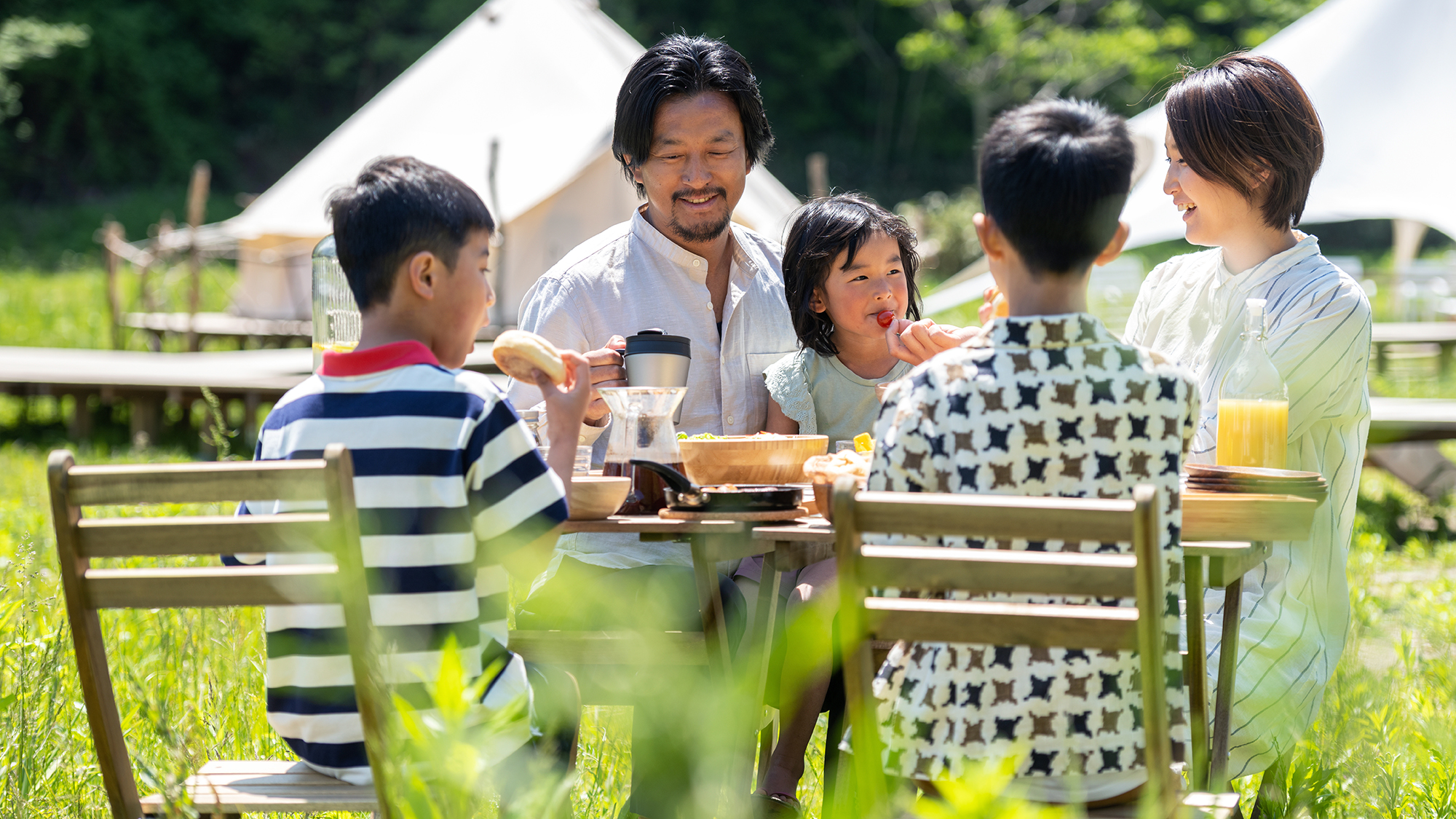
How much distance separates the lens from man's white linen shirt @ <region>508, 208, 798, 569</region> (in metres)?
3.21

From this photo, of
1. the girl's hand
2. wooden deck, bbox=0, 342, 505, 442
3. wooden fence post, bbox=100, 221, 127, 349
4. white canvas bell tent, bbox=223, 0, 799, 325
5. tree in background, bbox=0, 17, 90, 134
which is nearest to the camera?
the girl's hand

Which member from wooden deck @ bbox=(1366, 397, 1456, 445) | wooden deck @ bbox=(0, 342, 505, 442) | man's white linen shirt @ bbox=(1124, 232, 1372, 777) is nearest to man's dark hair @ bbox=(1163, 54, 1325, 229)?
man's white linen shirt @ bbox=(1124, 232, 1372, 777)

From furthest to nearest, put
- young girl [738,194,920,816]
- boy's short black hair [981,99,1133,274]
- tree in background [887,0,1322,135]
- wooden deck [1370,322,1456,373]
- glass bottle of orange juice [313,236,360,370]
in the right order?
tree in background [887,0,1322,135]
wooden deck [1370,322,1456,373]
young girl [738,194,920,816]
glass bottle of orange juice [313,236,360,370]
boy's short black hair [981,99,1133,274]

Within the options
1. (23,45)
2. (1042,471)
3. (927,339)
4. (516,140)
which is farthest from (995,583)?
(23,45)

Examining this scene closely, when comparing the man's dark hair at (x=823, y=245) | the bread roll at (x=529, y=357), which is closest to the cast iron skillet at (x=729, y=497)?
the bread roll at (x=529, y=357)

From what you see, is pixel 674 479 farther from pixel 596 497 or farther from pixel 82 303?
pixel 82 303

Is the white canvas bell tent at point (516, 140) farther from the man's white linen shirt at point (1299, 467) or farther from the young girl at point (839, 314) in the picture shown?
the man's white linen shirt at point (1299, 467)

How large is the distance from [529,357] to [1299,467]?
5.29 feet

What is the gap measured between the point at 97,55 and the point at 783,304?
29364 mm

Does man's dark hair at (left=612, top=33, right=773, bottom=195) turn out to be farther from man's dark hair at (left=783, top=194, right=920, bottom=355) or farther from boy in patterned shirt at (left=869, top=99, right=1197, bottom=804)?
boy in patterned shirt at (left=869, top=99, right=1197, bottom=804)

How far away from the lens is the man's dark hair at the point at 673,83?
319 cm

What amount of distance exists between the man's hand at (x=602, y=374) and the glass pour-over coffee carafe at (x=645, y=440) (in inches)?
7.1

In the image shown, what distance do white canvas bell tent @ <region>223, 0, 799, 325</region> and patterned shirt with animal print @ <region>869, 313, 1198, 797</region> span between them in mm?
9759

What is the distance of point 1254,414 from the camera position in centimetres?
232
